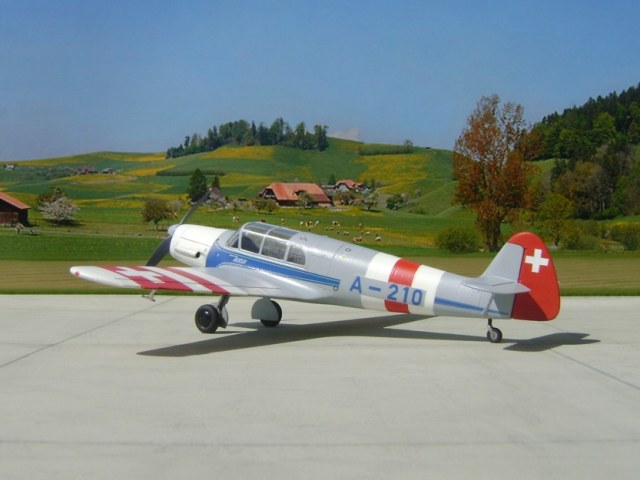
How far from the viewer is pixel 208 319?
492 inches

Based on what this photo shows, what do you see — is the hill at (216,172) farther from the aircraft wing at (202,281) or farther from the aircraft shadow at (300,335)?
the aircraft wing at (202,281)

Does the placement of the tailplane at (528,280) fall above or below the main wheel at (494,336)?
above

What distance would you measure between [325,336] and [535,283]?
3.86 metres

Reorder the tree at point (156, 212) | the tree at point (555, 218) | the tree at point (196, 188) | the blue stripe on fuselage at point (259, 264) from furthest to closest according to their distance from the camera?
1. the tree at point (196, 188)
2. the tree at point (555, 218)
3. the tree at point (156, 212)
4. the blue stripe on fuselage at point (259, 264)

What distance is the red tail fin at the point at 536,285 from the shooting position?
34.3ft

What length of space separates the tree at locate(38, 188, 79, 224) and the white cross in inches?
932

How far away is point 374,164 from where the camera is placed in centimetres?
6631

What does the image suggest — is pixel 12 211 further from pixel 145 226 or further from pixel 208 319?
pixel 208 319

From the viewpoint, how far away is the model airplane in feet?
34.7

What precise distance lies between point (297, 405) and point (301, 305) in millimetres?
9356

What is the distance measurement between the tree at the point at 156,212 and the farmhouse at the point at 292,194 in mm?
5702

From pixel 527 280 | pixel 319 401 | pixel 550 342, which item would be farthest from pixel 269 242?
pixel 319 401

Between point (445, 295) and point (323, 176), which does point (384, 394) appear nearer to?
point (445, 295)

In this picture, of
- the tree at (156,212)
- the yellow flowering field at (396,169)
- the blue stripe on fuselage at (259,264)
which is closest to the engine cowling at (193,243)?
the blue stripe on fuselage at (259,264)
